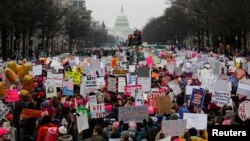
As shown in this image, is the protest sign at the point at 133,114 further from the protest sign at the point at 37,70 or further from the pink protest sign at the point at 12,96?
the protest sign at the point at 37,70

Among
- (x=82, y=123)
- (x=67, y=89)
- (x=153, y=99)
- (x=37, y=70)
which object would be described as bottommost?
(x=82, y=123)

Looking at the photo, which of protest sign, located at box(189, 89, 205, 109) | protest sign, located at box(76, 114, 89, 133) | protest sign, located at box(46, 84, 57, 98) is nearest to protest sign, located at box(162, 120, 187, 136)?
protest sign, located at box(76, 114, 89, 133)

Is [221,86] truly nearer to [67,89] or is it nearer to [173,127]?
[67,89]

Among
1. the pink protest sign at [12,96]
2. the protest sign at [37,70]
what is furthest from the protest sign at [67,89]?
the protest sign at [37,70]

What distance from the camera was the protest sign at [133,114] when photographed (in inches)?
506

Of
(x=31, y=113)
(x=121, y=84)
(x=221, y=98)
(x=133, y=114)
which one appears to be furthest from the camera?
(x=121, y=84)

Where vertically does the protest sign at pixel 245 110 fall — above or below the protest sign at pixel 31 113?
above

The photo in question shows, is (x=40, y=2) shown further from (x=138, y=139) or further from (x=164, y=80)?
(x=138, y=139)

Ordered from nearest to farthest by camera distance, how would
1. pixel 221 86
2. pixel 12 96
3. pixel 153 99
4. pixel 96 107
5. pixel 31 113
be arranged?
1. pixel 96 107
2. pixel 31 113
3. pixel 153 99
4. pixel 12 96
5. pixel 221 86

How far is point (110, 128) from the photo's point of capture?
12812mm

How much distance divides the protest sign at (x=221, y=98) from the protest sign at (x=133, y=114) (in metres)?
3.24

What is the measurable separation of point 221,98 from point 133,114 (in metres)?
3.53

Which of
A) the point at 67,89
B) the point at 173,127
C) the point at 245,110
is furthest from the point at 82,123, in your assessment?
the point at 67,89

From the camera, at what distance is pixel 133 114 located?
42.4 ft
